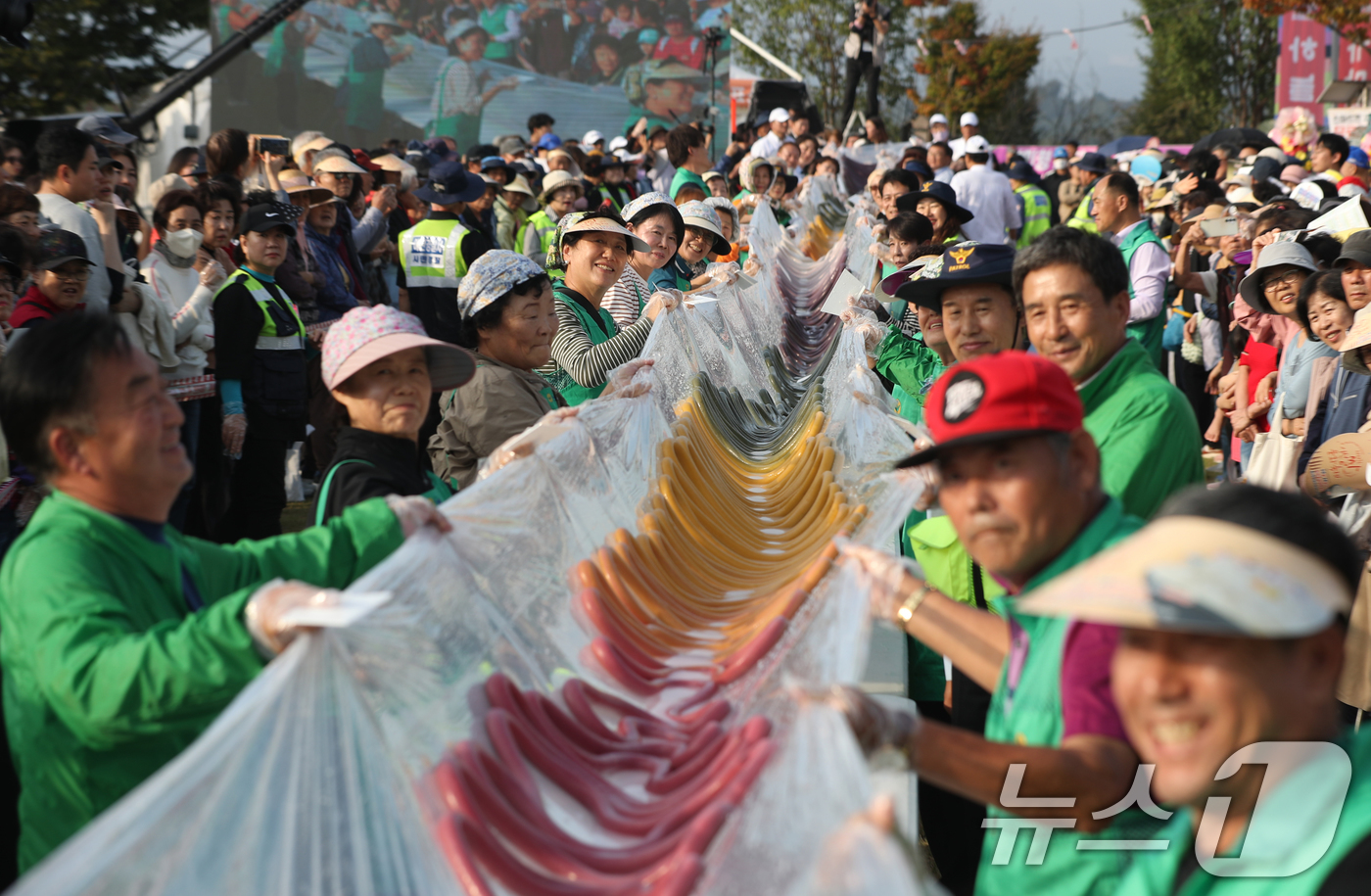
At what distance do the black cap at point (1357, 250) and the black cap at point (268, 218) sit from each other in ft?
14.8

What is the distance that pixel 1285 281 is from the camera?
4.98 metres

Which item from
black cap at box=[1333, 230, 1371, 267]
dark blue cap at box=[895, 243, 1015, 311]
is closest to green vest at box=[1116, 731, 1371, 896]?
dark blue cap at box=[895, 243, 1015, 311]

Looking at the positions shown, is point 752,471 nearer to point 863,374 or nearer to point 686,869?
point 863,374

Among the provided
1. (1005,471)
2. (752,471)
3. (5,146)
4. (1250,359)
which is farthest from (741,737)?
(5,146)

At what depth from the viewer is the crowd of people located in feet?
4.29

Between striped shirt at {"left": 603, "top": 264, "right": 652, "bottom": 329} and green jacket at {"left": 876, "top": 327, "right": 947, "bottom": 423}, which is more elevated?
striped shirt at {"left": 603, "top": 264, "right": 652, "bottom": 329}

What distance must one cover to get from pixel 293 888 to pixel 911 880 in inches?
34.5

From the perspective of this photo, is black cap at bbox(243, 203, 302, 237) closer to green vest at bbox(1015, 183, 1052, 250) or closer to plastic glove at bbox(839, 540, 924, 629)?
plastic glove at bbox(839, 540, 924, 629)

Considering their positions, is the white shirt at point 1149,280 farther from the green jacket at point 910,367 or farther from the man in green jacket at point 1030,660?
the man in green jacket at point 1030,660

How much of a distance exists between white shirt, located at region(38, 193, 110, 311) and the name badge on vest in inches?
114

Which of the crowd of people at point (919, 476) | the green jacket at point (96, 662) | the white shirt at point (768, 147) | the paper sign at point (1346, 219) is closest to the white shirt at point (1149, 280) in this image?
the crowd of people at point (919, 476)

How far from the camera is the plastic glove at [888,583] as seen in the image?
82.7 inches

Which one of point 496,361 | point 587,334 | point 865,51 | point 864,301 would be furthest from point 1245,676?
point 865,51

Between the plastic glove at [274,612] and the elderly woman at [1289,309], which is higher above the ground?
the elderly woman at [1289,309]
